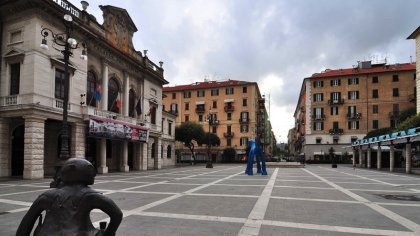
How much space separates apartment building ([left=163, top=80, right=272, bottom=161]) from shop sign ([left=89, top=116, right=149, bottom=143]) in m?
34.5

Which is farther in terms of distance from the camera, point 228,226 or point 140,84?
point 140,84

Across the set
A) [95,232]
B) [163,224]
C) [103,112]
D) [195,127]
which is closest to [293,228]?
[163,224]

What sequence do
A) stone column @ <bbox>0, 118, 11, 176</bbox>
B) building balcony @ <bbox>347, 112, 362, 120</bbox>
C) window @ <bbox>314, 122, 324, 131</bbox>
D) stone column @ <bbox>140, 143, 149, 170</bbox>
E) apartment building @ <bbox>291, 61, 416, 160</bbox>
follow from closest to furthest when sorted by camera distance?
1. stone column @ <bbox>0, 118, 11, 176</bbox>
2. stone column @ <bbox>140, 143, 149, 170</bbox>
3. apartment building @ <bbox>291, 61, 416, 160</bbox>
4. building balcony @ <bbox>347, 112, 362, 120</bbox>
5. window @ <bbox>314, 122, 324, 131</bbox>

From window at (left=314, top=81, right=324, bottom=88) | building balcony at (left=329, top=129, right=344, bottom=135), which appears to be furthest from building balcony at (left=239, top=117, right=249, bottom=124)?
building balcony at (left=329, top=129, right=344, bottom=135)

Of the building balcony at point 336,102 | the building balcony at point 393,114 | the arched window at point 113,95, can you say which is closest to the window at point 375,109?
the building balcony at point 393,114

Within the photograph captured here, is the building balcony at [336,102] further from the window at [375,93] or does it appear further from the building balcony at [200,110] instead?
the building balcony at [200,110]

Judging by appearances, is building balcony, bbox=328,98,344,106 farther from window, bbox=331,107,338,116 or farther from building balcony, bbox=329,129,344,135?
building balcony, bbox=329,129,344,135

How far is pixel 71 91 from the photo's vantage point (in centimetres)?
2392

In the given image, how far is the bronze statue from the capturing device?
8.28 feet

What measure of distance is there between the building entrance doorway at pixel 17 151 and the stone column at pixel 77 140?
11.5 ft

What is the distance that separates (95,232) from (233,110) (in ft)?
→ 220

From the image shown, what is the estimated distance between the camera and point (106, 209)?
2.59m

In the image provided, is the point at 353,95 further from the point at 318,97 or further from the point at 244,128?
the point at 244,128

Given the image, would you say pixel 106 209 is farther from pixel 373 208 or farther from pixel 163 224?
pixel 373 208
